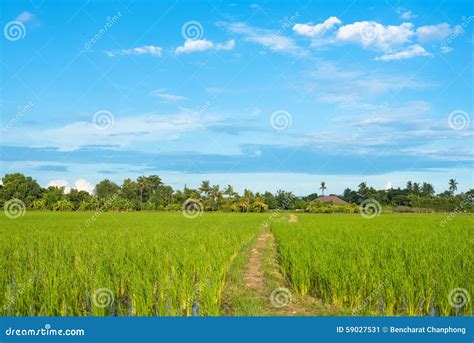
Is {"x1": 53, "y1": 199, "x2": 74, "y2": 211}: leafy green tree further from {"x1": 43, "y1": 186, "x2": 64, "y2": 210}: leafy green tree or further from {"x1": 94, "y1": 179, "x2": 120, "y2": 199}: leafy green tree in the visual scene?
{"x1": 94, "y1": 179, "x2": 120, "y2": 199}: leafy green tree

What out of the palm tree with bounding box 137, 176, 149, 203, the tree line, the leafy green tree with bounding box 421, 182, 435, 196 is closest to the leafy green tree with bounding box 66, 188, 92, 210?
the tree line

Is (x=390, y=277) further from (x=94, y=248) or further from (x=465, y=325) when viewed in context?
(x=94, y=248)

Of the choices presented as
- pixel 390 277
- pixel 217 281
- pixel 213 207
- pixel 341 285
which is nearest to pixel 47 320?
pixel 217 281

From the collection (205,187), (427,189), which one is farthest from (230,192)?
(427,189)

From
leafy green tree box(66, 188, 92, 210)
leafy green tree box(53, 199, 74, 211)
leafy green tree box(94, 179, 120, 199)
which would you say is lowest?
leafy green tree box(53, 199, 74, 211)

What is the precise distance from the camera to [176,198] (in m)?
50.4

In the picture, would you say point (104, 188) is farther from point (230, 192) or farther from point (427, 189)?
point (427, 189)

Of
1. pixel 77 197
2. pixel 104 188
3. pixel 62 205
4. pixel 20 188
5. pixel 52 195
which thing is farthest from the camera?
pixel 104 188

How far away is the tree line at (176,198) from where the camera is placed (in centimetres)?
4438

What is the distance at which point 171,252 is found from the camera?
356 inches

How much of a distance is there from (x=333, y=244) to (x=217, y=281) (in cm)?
445

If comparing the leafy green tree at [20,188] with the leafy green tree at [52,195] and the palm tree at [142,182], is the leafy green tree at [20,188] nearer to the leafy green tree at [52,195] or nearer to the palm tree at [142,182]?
the leafy green tree at [52,195]

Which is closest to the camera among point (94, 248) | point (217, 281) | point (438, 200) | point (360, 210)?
point (217, 281)

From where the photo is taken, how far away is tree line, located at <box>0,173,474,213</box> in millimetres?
44375
